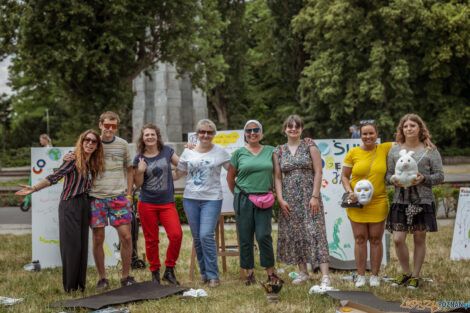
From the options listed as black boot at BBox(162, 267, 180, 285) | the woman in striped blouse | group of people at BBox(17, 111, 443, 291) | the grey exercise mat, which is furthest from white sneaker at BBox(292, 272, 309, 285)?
the woman in striped blouse

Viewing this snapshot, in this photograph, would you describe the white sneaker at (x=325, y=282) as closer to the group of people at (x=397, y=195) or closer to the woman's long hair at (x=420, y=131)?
the group of people at (x=397, y=195)

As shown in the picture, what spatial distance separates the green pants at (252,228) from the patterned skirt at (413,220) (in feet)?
4.70

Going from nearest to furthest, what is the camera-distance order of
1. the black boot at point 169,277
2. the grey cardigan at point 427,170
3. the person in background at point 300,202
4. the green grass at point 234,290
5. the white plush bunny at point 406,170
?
the green grass at point 234,290, the white plush bunny at point 406,170, the grey cardigan at point 427,170, the person in background at point 300,202, the black boot at point 169,277

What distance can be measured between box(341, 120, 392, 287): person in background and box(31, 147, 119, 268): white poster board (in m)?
3.80

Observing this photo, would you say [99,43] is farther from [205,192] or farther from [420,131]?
[420,131]

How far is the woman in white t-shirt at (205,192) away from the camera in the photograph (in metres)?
5.76

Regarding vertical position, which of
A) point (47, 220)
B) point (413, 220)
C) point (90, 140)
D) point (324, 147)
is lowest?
point (47, 220)

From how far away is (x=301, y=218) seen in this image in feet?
18.5

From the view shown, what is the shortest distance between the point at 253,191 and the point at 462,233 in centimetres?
373

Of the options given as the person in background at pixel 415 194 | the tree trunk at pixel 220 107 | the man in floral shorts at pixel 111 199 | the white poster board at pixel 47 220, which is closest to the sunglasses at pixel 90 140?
the man in floral shorts at pixel 111 199

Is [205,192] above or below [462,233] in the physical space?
above

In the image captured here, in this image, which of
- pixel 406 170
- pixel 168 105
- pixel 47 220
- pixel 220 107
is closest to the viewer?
pixel 406 170

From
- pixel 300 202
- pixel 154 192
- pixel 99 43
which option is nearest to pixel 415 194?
pixel 300 202

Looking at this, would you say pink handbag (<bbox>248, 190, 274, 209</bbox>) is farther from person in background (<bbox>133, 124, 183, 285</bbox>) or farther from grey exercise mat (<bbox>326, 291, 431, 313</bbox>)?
grey exercise mat (<bbox>326, 291, 431, 313</bbox>)
